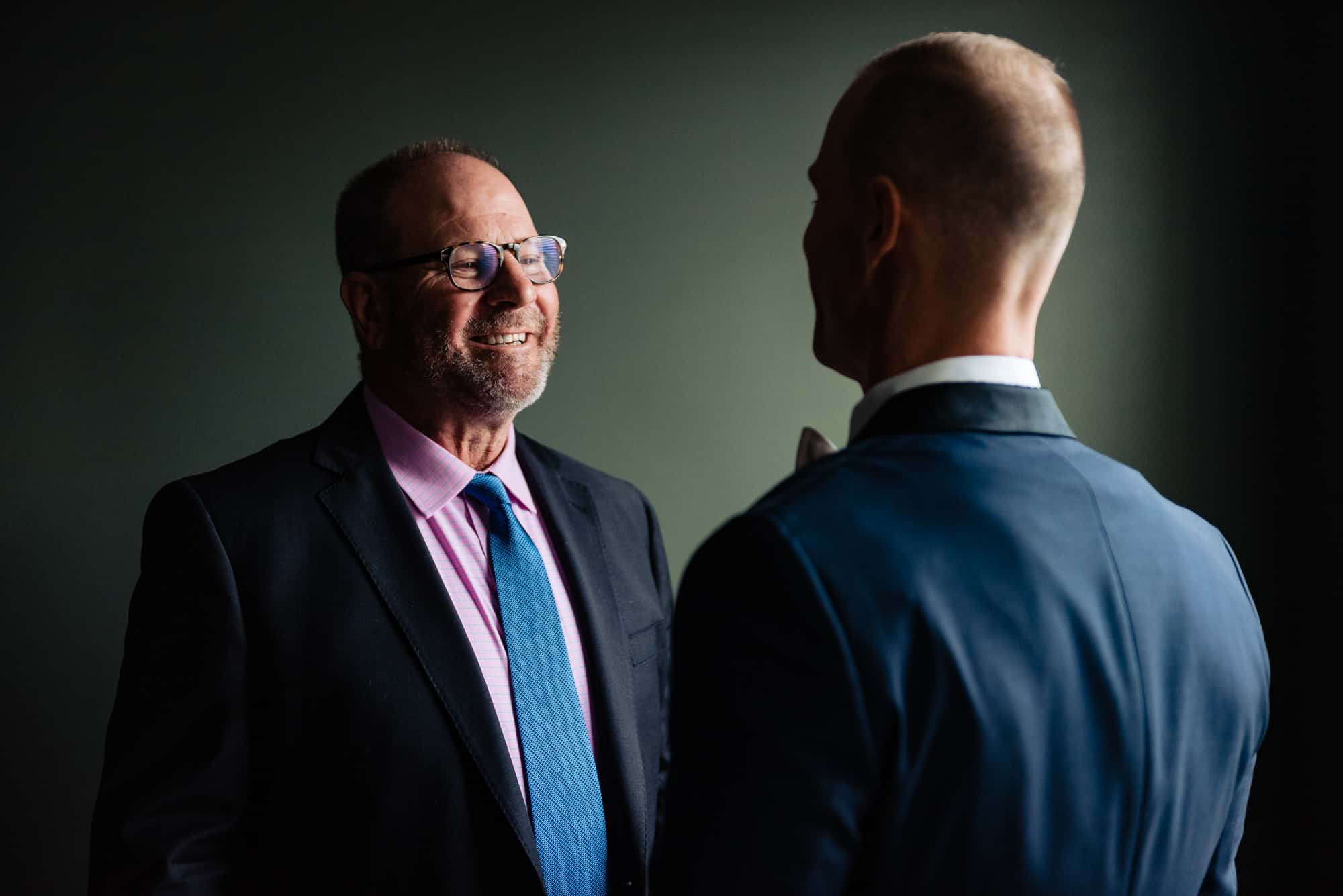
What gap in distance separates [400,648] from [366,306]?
23.4 inches

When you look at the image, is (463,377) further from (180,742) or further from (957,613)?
(957,613)

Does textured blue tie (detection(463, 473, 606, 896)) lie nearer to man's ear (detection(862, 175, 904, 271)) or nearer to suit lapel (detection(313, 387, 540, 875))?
suit lapel (detection(313, 387, 540, 875))

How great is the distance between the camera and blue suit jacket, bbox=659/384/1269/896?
2.54ft

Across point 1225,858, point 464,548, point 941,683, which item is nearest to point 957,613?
point 941,683

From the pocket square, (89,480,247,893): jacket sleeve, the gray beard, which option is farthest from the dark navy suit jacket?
the pocket square

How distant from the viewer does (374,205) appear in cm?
173

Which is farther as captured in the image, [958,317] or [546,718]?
[546,718]

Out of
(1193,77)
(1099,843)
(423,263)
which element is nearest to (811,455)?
(1099,843)

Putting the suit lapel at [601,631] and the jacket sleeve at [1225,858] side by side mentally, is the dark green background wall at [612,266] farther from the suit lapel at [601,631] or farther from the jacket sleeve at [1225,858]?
the jacket sleeve at [1225,858]

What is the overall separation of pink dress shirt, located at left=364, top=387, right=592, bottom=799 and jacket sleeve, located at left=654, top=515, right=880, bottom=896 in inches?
27.9

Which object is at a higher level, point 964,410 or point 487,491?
point 964,410

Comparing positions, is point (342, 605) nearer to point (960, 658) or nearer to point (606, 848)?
point (606, 848)

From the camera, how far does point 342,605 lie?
1.43 meters

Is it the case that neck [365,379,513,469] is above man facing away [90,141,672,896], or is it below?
above
